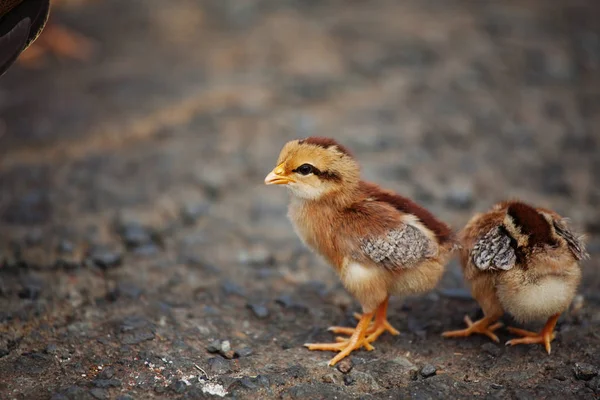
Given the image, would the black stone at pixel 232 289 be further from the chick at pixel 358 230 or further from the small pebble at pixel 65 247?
the small pebble at pixel 65 247

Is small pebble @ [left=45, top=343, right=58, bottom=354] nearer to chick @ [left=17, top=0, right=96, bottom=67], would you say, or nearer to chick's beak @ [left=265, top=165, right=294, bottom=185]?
chick's beak @ [left=265, top=165, right=294, bottom=185]

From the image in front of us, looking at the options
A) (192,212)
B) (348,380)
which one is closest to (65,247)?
(192,212)

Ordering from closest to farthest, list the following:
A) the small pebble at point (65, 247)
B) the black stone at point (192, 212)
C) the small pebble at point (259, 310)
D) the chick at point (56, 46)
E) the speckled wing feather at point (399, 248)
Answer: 1. the speckled wing feather at point (399, 248)
2. the small pebble at point (259, 310)
3. the small pebble at point (65, 247)
4. the black stone at point (192, 212)
5. the chick at point (56, 46)

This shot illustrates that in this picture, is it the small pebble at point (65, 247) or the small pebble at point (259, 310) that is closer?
the small pebble at point (259, 310)

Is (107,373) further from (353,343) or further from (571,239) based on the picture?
(571,239)

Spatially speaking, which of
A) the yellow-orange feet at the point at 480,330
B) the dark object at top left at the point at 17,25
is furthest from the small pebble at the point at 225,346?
the dark object at top left at the point at 17,25

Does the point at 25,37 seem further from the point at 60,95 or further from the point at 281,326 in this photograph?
the point at 60,95
